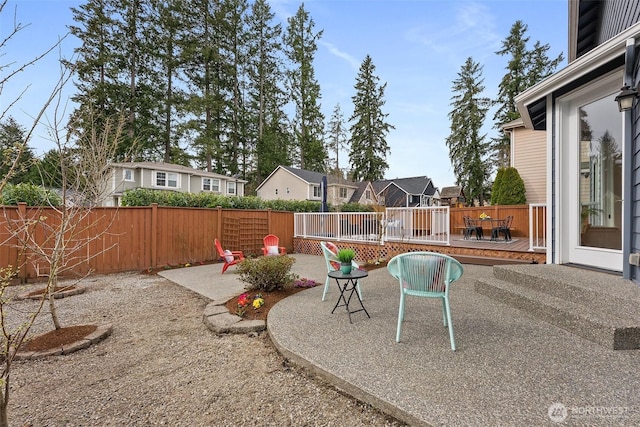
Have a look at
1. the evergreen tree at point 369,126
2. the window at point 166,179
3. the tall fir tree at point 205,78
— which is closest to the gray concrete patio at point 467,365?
the window at point 166,179

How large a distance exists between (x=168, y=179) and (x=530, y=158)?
2019 cm

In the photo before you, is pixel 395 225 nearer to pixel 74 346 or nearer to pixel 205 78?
pixel 74 346

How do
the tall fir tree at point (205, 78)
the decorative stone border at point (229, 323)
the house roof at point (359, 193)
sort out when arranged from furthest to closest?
the house roof at point (359, 193) → the tall fir tree at point (205, 78) → the decorative stone border at point (229, 323)

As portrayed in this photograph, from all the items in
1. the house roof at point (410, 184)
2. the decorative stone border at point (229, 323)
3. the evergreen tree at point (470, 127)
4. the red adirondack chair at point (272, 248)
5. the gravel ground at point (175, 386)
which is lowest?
the gravel ground at point (175, 386)

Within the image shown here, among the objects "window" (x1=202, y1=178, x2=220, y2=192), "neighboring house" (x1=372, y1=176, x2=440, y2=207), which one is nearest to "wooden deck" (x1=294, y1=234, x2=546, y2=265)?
"window" (x1=202, y1=178, x2=220, y2=192)

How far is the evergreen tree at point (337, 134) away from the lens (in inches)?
1200

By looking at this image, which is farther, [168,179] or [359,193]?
[359,193]

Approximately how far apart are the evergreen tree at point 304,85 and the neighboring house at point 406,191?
7.00m

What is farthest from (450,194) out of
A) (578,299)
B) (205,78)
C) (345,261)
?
(345,261)

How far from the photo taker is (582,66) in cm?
A: 351

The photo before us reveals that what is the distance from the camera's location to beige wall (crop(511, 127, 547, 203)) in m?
11.1

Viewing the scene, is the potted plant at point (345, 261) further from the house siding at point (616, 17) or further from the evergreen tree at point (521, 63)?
the evergreen tree at point (521, 63)

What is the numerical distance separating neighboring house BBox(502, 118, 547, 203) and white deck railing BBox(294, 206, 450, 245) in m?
6.90

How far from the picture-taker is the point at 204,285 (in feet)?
18.5
